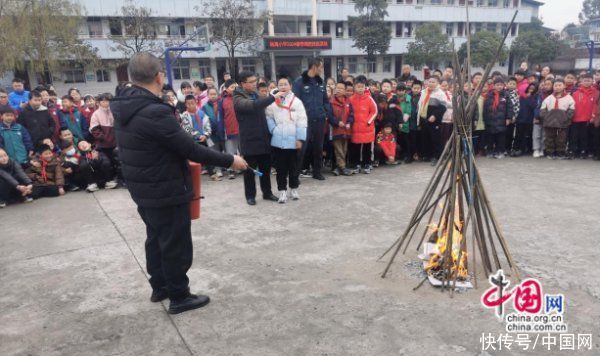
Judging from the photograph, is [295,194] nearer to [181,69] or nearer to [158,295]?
[158,295]

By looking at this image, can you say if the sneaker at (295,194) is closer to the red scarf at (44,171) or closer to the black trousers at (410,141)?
the black trousers at (410,141)

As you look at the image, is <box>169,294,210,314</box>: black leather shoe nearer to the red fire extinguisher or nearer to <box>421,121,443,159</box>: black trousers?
the red fire extinguisher

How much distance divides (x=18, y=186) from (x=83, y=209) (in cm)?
112

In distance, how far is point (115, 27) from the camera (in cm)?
2786

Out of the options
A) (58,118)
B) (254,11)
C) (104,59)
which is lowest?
(58,118)

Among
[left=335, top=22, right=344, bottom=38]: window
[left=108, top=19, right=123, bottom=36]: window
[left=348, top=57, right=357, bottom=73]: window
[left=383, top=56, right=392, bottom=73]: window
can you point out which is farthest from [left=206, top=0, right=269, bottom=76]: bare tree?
[left=383, top=56, right=392, bottom=73]: window

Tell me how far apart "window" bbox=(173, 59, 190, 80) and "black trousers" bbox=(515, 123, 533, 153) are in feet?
86.2

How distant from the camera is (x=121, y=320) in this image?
2.99m

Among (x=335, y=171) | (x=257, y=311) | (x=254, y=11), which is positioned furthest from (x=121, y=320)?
(x=254, y=11)

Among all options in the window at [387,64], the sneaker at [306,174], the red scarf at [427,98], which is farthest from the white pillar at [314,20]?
the sneaker at [306,174]

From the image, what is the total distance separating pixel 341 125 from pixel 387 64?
107 ft

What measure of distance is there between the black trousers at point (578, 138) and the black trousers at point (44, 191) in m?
8.49

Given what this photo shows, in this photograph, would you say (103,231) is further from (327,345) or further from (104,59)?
(104,59)

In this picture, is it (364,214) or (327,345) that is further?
(364,214)
